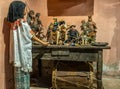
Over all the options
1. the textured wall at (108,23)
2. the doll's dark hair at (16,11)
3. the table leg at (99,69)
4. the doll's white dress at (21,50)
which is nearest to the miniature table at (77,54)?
the table leg at (99,69)

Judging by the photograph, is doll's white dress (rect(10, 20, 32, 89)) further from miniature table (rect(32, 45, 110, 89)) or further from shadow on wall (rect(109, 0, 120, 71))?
shadow on wall (rect(109, 0, 120, 71))

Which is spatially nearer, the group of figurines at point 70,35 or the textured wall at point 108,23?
the group of figurines at point 70,35

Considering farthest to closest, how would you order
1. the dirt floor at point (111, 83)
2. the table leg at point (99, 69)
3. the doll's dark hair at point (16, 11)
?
the dirt floor at point (111, 83) → the table leg at point (99, 69) → the doll's dark hair at point (16, 11)

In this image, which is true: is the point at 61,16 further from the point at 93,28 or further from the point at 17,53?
the point at 17,53

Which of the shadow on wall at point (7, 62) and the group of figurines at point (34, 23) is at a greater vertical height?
the group of figurines at point (34, 23)

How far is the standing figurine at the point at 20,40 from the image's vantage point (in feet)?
9.78

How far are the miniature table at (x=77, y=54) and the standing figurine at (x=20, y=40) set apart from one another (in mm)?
271

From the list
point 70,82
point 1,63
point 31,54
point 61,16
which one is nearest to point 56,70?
point 70,82

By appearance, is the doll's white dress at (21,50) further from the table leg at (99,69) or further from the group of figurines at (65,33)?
the table leg at (99,69)

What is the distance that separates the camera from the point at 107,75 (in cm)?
425

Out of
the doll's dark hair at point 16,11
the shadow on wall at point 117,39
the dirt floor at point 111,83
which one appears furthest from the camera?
the shadow on wall at point 117,39

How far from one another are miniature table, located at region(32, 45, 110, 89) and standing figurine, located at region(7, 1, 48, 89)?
0.89 feet

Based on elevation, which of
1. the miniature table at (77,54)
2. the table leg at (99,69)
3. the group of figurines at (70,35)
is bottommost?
the table leg at (99,69)

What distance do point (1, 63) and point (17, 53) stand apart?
0.30 meters
